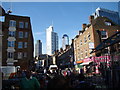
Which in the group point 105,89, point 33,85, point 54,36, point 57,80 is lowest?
point 105,89

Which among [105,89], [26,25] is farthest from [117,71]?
[26,25]

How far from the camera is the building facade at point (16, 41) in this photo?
2877cm

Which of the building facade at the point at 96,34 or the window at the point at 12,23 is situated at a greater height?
the window at the point at 12,23

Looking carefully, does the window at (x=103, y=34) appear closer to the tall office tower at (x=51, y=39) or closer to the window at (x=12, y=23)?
the window at (x=12, y=23)

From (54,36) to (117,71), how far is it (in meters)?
95.7

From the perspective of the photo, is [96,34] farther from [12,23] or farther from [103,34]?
[12,23]

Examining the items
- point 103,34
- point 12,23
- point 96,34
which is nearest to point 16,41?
point 12,23

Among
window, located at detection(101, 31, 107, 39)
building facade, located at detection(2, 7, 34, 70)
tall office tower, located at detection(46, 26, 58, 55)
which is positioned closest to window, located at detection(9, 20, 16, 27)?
building facade, located at detection(2, 7, 34, 70)

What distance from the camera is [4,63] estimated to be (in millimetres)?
28047

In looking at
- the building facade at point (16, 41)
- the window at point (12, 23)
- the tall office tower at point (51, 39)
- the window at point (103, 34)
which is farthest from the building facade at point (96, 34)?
the tall office tower at point (51, 39)

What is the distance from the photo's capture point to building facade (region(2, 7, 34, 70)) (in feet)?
94.4

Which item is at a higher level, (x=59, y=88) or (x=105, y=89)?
(x=59, y=88)

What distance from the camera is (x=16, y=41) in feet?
99.2

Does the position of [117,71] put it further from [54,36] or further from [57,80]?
[54,36]
